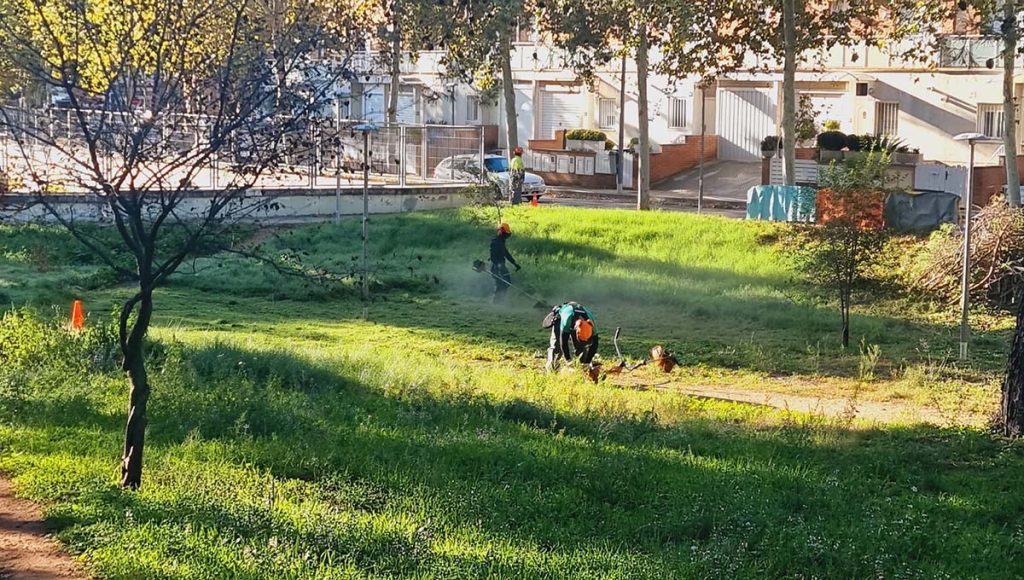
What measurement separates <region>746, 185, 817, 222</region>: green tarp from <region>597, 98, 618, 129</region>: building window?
2291cm

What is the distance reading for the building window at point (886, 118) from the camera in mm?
44594

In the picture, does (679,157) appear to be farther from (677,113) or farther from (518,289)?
(518,289)

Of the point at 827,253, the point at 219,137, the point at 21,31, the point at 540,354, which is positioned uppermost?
the point at 21,31

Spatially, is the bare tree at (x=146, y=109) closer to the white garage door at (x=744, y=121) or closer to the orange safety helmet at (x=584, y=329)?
the orange safety helmet at (x=584, y=329)

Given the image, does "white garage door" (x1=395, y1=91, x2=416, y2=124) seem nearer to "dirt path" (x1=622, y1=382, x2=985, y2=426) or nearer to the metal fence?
"dirt path" (x1=622, y1=382, x2=985, y2=426)

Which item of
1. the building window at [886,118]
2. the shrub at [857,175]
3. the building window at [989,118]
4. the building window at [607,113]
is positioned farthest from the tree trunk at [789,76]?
the building window at [607,113]

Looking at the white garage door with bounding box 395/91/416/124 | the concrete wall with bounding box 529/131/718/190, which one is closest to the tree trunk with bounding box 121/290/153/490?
the concrete wall with bounding box 529/131/718/190

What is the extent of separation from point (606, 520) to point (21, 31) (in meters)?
6.37

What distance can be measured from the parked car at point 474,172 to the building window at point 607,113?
495 inches

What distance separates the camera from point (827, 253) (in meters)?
20.0

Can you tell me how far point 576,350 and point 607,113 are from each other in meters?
39.1

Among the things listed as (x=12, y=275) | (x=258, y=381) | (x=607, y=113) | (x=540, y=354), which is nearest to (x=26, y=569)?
(x=258, y=381)

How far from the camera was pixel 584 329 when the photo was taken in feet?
51.0

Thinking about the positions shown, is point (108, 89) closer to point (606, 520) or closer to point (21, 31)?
point (21, 31)
